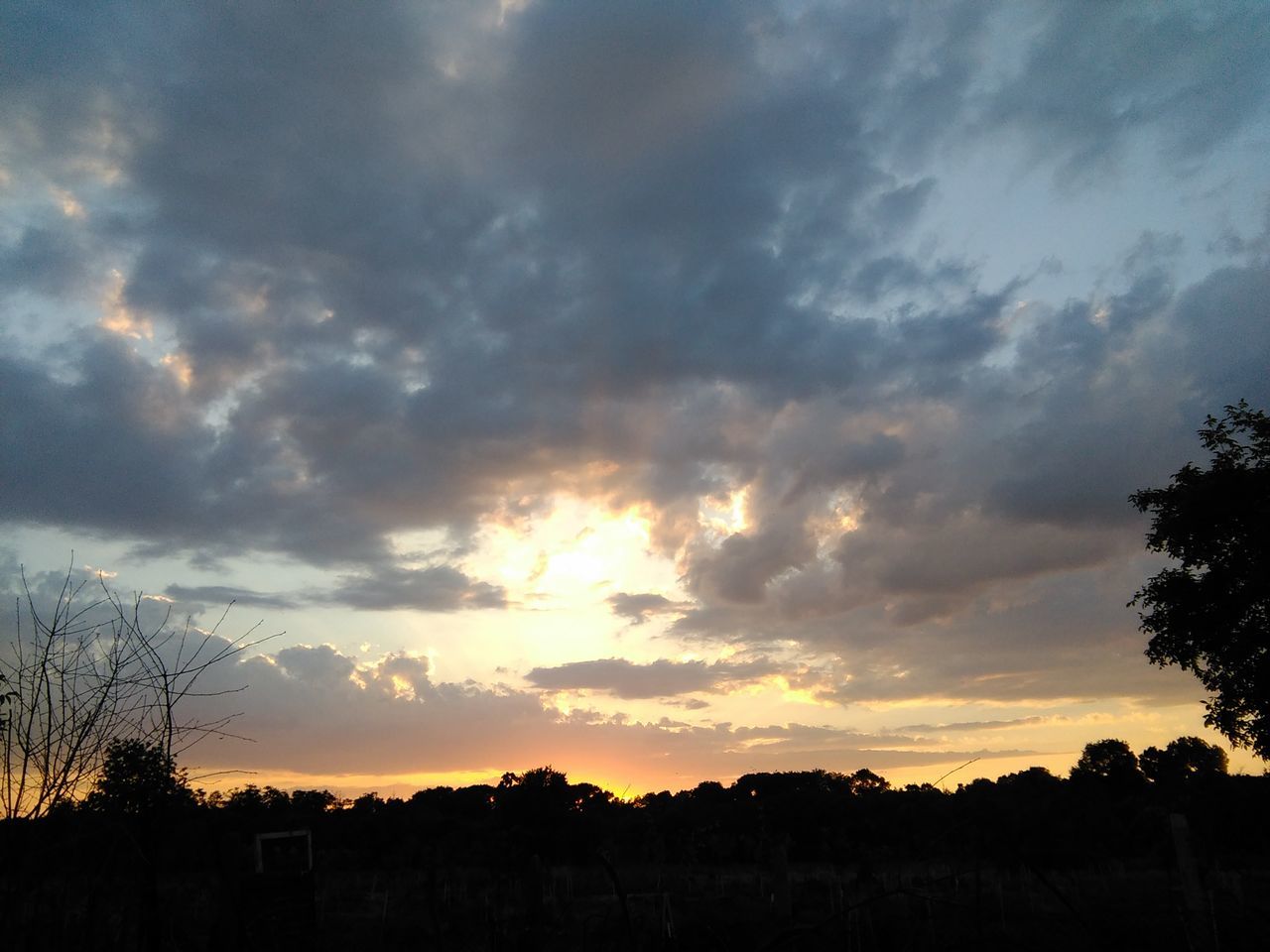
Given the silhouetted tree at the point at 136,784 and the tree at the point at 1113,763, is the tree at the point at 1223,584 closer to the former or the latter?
the silhouetted tree at the point at 136,784

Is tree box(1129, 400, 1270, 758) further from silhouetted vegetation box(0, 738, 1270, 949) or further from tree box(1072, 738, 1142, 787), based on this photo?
tree box(1072, 738, 1142, 787)

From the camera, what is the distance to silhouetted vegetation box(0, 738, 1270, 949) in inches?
102

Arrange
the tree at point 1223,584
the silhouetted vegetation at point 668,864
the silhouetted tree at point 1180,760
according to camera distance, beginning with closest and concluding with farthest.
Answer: the silhouetted vegetation at point 668,864
the tree at point 1223,584
the silhouetted tree at point 1180,760

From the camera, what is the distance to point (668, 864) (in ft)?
152

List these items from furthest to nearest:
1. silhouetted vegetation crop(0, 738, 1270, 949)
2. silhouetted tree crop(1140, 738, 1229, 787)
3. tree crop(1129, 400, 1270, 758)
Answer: silhouetted tree crop(1140, 738, 1229, 787)
tree crop(1129, 400, 1270, 758)
silhouetted vegetation crop(0, 738, 1270, 949)

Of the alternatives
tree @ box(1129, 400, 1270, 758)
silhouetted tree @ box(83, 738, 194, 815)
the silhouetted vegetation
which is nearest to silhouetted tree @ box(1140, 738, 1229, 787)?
the silhouetted vegetation

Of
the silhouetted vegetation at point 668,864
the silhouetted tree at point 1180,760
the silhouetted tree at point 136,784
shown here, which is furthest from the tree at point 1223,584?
the silhouetted tree at point 1180,760

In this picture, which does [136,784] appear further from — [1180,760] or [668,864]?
[1180,760]

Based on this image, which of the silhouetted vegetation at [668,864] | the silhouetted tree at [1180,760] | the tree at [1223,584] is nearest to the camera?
the silhouetted vegetation at [668,864]

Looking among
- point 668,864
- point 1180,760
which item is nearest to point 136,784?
point 668,864

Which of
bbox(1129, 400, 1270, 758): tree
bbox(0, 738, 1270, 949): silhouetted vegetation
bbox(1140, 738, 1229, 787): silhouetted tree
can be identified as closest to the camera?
bbox(0, 738, 1270, 949): silhouetted vegetation

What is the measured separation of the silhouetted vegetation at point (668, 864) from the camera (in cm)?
259

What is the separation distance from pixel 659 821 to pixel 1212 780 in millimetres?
36582

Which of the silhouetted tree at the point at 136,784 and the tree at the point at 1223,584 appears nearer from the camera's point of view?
the silhouetted tree at the point at 136,784
